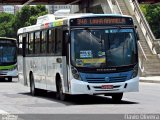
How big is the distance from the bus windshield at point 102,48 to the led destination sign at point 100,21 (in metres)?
0.23

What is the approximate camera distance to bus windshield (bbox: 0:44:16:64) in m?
40.7

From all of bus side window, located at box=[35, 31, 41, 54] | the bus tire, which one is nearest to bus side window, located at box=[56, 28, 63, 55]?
bus side window, located at box=[35, 31, 41, 54]

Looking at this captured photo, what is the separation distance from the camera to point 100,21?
61.3ft

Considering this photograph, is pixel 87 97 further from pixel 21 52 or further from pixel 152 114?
pixel 152 114

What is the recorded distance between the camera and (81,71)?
59.6 feet

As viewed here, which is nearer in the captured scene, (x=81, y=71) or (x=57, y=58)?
(x=81, y=71)

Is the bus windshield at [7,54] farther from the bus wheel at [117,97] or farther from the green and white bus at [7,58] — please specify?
the bus wheel at [117,97]

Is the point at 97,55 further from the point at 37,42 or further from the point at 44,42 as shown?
the point at 37,42

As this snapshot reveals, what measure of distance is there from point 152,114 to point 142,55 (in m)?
30.8

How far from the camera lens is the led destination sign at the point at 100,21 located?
61.0 feet

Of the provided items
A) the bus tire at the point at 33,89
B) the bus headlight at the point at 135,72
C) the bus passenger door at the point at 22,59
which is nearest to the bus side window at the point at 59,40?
the bus headlight at the point at 135,72

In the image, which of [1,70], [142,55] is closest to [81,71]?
[1,70]

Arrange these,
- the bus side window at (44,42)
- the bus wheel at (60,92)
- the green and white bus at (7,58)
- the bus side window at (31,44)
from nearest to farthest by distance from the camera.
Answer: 1. the bus wheel at (60,92)
2. the bus side window at (44,42)
3. the bus side window at (31,44)
4. the green and white bus at (7,58)

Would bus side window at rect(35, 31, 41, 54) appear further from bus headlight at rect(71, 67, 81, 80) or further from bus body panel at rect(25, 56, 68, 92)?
bus headlight at rect(71, 67, 81, 80)
